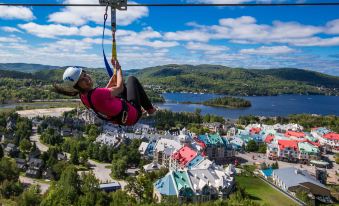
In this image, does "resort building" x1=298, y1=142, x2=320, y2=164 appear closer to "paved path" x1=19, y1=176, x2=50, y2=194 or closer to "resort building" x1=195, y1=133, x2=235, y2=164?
"resort building" x1=195, y1=133, x2=235, y2=164

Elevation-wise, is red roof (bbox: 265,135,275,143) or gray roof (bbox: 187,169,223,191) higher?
gray roof (bbox: 187,169,223,191)

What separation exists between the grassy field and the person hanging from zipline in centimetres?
1438

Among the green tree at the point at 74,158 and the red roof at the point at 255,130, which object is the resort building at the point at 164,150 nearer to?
the green tree at the point at 74,158

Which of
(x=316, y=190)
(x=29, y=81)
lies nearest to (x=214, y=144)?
(x=316, y=190)

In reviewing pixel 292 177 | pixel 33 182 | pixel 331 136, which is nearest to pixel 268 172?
pixel 292 177

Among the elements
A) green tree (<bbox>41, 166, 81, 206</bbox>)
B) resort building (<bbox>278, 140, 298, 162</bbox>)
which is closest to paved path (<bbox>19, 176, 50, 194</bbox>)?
green tree (<bbox>41, 166, 81, 206</bbox>)

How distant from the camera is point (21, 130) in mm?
30109

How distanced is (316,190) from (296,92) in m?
106

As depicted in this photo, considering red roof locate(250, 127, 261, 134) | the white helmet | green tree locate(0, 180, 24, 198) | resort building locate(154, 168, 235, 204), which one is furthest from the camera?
red roof locate(250, 127, 261, 134)

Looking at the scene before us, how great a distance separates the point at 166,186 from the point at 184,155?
6.30 meters

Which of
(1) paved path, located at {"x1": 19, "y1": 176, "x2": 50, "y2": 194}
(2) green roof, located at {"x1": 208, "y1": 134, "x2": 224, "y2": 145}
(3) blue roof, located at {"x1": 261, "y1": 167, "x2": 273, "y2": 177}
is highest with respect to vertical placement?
(2) green roof, located at {"x1": 208, "y1": 134, "x2": 224, "y2": 145}

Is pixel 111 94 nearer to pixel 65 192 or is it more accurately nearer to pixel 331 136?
pixel 65 192

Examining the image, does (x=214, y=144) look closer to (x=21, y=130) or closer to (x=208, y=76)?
(x=21, y=130)

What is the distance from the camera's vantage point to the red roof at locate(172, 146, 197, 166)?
72.2ft
